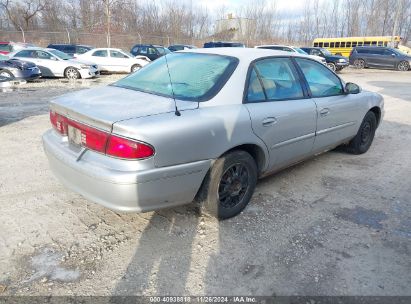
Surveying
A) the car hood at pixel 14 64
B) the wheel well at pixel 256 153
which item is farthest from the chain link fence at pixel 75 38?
the wheel well at pixel 256 153

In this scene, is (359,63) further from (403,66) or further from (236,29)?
(236,29)

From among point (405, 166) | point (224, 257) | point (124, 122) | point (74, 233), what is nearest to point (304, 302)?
point (224, 257)

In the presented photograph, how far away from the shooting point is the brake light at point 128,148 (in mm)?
2541

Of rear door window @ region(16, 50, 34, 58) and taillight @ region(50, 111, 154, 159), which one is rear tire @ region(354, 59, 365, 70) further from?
taillight @ region(50, 111, 154, 159)

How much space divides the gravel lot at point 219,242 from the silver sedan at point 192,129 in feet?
1.24

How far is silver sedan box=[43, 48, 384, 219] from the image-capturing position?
2.62 metres

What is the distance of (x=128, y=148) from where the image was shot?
255 centimetres

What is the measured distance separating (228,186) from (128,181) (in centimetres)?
111

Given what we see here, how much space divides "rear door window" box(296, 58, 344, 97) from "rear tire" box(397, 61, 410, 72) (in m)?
23.7

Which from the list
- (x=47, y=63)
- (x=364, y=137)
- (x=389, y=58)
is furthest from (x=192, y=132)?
(x=389, y=58)

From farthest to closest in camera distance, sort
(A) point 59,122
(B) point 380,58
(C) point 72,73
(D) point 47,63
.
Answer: (B) point 380,58 < (C) point 72,73 < (D) point 47,63 < (A) point 59,122

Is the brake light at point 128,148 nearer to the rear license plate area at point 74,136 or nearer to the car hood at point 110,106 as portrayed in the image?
the car hood at point 110,106

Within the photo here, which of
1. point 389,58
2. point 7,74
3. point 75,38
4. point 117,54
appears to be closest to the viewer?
point 7,74

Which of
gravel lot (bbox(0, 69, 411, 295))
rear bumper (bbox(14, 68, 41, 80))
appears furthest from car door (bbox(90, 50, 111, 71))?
gravel lot (bbox(0, 69, 411, 295))
